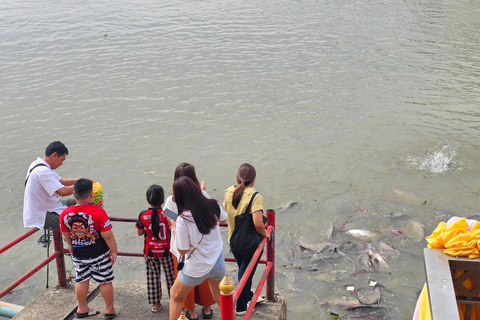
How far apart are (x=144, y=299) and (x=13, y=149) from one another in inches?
369

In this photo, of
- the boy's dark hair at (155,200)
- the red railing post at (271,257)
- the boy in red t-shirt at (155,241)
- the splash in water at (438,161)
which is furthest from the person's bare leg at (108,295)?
the splash in water at (438,161)

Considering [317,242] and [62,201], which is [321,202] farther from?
[62,201]

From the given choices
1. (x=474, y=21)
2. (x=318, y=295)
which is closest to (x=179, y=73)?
(x=318, y=295)

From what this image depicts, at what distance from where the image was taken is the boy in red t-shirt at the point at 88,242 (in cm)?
474

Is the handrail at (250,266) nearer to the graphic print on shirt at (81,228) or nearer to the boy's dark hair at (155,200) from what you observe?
the boy's dark hair at (155,200)

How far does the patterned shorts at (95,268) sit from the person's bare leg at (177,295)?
874mm

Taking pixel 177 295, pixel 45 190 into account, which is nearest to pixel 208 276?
pixel 177 295

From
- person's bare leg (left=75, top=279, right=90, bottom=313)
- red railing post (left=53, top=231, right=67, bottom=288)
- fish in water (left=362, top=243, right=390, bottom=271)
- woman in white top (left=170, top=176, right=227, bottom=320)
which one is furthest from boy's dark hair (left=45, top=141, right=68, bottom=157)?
fish in water (left=362, top=243, right=390, bottom=271)

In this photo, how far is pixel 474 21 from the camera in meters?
23.1

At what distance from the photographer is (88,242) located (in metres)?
4.86

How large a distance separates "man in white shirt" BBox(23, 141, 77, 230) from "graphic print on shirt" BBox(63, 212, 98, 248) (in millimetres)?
683

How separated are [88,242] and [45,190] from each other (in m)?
1.02

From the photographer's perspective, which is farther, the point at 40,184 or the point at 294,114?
the point at 294,114

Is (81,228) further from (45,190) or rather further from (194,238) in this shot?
(194,238)
